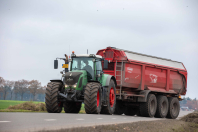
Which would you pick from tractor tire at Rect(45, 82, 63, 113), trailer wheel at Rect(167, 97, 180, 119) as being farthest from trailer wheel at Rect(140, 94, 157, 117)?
tractor tire at Rect(45, 82, 63, 113)

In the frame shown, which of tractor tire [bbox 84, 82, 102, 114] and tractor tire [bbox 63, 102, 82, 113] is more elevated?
tractor tire [bbox 84, 82, 102, 114]

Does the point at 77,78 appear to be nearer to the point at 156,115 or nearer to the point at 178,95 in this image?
the point at 156,115

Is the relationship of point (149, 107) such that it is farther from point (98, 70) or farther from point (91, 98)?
point (91, 98)

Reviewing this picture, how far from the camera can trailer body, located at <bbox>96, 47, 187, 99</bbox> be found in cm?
1936

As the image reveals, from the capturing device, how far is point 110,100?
17.4m

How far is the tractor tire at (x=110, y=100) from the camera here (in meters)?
16.6

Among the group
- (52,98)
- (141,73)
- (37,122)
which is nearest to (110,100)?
(52,98)

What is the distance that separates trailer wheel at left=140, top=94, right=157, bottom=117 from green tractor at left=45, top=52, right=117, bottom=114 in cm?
334

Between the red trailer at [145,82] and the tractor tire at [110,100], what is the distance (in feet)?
4.92

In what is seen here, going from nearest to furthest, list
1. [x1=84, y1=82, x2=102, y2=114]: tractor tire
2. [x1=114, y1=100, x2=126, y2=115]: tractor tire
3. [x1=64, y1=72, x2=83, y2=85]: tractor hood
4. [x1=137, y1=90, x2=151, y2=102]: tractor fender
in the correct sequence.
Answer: [x1=84, y1=82, x2=102, y2=114]: tractor tire, [x1=64, y1=72, x2=83, y2=85]: tractor hood, [x1=137, y1=90, x2=151, y2=102]: tractor fender, [x1=114, y1=100, x2=126, y2=115]: tractor tire

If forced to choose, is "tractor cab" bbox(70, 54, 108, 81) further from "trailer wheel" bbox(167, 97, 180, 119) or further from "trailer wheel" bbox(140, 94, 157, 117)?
"trailer wheel" bbox(167, 97, 180, 119)

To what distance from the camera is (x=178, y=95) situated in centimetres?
2466

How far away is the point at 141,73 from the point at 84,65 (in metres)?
5.26

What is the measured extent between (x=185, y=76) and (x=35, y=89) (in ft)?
389
